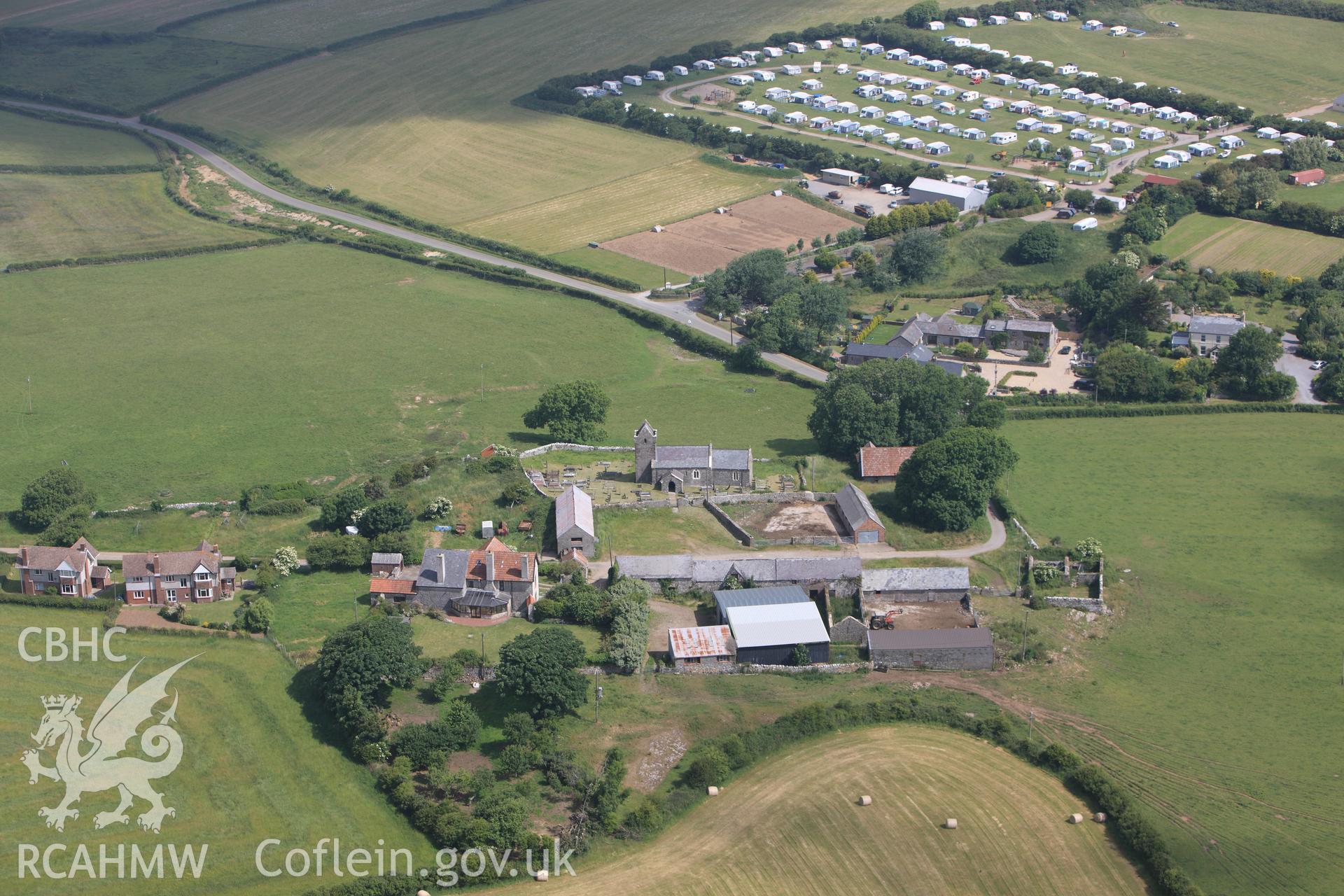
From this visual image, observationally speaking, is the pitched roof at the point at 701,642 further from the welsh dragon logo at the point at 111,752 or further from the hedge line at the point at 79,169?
the hedge line at the point at 79,169

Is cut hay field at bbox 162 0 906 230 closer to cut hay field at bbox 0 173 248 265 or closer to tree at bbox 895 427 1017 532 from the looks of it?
cut hay field at bbox 0 173 248 265

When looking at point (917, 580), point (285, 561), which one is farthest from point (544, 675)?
point (917, 580)

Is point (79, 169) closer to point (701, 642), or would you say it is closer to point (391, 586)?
point (391, 586)

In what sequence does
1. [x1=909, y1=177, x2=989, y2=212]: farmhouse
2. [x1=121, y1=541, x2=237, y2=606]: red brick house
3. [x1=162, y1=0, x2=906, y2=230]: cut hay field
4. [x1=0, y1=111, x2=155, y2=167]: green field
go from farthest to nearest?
[x1=0, y1=111, x2=155, y2=167]: green field, [x1=162, y1=0, x2=906, y2=230]: cut hay field, [x1=909, y1=177, x2=989, y2=212]: farmhouse, [x1=121, y1=541, x2=237, y2=606]: red brick house

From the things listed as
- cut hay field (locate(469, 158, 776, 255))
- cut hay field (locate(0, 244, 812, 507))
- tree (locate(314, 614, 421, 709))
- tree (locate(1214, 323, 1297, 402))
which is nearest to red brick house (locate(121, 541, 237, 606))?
tree (locate(314, 614, 421, 709))

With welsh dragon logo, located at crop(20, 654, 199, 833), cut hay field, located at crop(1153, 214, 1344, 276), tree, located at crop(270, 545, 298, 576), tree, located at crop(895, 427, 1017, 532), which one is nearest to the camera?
welsh dragon logo, located at crop(20, 654, 199, 833)

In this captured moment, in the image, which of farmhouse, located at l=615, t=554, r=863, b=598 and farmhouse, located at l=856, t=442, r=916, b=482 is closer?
farmhouse, located at l=615, t=554, r=863, b=598

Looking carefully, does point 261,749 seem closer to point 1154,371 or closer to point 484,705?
point 484,705
